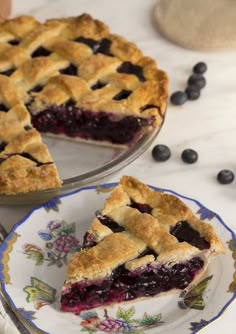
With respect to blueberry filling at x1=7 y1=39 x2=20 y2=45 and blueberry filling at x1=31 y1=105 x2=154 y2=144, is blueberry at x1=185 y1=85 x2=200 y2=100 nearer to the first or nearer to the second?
blueberry filling at x1=31 y1=105 x2=154 y2=144

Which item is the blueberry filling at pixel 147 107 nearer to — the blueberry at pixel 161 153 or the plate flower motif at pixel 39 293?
the blueberry at pixel 161 153

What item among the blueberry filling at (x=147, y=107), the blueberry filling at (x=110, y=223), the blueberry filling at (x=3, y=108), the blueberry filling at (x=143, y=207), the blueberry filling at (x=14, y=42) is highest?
the blueberry filling at (x=147, y=107)

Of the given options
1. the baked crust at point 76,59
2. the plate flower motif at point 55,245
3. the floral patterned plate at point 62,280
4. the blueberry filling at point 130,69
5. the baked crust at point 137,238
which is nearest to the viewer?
the floral patterned plate at point 62,280

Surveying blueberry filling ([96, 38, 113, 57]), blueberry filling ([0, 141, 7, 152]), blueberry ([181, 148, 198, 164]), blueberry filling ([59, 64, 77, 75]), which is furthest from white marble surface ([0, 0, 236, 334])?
blueberry filling ([59, 64, 77, 75])

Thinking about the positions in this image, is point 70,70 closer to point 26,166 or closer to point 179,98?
point 179,98

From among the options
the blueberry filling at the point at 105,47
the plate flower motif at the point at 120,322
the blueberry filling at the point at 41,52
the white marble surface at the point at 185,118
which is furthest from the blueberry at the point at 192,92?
the plate flower motif at the point at 120,322

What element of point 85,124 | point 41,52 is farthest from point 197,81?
point 41,52
